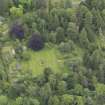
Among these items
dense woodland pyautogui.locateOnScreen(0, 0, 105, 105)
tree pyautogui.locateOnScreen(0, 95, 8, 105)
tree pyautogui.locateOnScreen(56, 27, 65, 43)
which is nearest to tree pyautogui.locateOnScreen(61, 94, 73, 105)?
dense woodland pyautogui.locateOnScreen(0, 0, 105, 105)

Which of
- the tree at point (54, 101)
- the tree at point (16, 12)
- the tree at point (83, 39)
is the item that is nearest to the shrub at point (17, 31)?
the tree at point (16, 12)

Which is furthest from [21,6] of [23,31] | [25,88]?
[25,88]

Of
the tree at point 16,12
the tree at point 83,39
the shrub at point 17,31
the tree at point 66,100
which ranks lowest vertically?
the tree at point 66,100

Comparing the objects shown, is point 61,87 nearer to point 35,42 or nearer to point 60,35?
point 35,42

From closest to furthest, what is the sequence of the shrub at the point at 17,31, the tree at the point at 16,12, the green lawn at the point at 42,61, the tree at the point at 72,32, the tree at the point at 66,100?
1. the tree at the point at 66,100
2. the green lawn at the point at 42,61
3. the shrub at the point at 17,31
4. the tree at the point at 72,32
5. the tree at the point at 16,12

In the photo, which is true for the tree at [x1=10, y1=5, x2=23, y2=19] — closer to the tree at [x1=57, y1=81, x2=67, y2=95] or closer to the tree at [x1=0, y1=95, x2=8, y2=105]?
the tree at [x1=57, y1=81, x2=67, y2=95]

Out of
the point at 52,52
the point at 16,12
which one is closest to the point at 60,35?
the point at 52,52

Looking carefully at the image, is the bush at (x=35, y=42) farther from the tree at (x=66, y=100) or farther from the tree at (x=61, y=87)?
the tree at (x=66, y=100)
